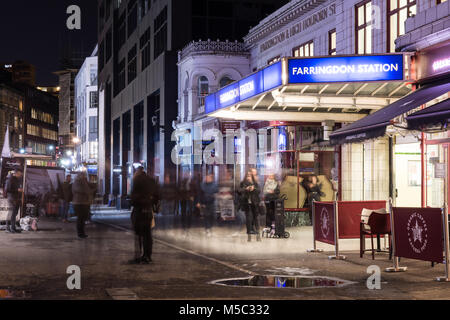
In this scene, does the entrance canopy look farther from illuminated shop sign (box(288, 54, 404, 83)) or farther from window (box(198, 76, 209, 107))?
window (box(198, 76, 209, 107))

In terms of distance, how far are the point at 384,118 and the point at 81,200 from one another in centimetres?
929

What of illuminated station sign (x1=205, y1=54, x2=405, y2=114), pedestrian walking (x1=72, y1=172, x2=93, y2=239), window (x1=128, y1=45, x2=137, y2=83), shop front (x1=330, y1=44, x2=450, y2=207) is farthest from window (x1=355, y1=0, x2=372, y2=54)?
window (x1=128, y1=45, x2=137, y2=83)

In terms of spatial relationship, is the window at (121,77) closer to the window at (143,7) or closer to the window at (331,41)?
the window at (143,7)

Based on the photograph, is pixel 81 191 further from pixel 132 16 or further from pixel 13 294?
pixel 132 16

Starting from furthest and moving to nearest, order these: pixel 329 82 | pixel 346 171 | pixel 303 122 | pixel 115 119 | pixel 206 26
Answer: pixel 115 119, pixel 206 26, pixel 303 122, pixel 346 171, pixel 329 82

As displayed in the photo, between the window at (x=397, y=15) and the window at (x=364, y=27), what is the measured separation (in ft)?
3.20

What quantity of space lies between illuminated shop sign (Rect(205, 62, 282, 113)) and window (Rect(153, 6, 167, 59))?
20743 mm

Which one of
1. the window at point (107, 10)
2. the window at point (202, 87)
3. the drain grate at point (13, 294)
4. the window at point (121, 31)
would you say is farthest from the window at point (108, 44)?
the drain grate at point (13, 294)

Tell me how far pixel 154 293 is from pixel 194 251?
603cm

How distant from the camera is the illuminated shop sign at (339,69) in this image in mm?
16484

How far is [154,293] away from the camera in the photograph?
30.8 feet

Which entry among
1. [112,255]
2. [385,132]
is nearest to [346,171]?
[385,132]

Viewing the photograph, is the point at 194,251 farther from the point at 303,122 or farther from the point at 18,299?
the point at 303,122
